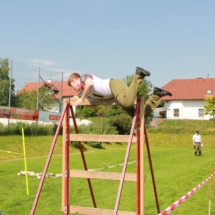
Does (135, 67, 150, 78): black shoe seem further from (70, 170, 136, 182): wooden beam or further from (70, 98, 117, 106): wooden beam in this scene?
(70, 170, 136, 182): wooden beam

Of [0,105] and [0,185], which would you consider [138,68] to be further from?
[0,105]

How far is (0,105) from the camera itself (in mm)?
24359

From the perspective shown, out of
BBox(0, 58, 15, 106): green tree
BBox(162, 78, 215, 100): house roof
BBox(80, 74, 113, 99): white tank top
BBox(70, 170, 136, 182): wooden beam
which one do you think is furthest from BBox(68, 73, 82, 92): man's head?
BBox(162, 78, 215, 100): house roof

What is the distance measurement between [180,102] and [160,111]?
4523mm

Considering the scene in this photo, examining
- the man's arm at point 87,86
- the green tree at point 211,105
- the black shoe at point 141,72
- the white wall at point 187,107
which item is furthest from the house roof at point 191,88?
the black shoe at point 141,72

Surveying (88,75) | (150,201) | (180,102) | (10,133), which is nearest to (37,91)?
(10,133)

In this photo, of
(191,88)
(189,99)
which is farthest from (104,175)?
(191,88)

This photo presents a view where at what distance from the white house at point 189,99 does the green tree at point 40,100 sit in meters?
32.7

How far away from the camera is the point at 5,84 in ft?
82.1

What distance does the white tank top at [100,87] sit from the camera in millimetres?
5195

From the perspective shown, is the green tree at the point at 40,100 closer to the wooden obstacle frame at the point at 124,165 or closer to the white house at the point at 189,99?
the wooden obstacle frame at the point at 124,165

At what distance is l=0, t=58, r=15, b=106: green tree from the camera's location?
24922mm

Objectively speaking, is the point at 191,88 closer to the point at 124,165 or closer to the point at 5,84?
the point at 5,84

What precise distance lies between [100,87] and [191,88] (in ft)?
196
